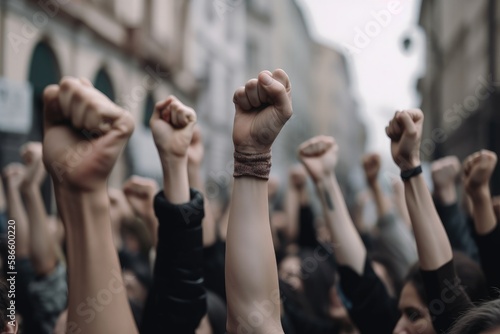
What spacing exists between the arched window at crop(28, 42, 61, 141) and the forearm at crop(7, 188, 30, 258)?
330 cm

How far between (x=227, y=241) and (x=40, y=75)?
18.9 ft

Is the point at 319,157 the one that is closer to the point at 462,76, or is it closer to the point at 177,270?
the point at 177,270

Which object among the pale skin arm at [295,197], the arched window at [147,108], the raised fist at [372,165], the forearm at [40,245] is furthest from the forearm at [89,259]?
the arched window at [147,108]

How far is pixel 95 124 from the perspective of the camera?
4.83ft

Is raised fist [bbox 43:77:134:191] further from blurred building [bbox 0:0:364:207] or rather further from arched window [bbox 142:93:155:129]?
arched window [bbox 142:93:155:129]

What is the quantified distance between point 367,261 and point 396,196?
1.55 meters

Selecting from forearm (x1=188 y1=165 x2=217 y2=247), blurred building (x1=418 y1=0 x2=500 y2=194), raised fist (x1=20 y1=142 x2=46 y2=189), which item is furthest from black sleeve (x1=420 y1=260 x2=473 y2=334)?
blurred building (x1=418 y1=0 x2=500 y2=194)

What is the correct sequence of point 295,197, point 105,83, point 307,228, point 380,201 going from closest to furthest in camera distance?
point 380,201
point 307,228
point 295,197
point 105,83

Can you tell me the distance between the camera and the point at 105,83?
28.3ft

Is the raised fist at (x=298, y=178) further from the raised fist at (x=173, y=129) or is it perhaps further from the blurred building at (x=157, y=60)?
the raised fist at (x=173, y=129)

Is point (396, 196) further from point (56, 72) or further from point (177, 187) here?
point (56, 72)

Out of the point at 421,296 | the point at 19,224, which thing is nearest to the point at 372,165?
the point at 421,296

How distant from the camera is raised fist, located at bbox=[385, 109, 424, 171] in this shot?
2084 millimetres

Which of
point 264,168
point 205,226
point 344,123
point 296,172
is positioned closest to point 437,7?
point 344,123
